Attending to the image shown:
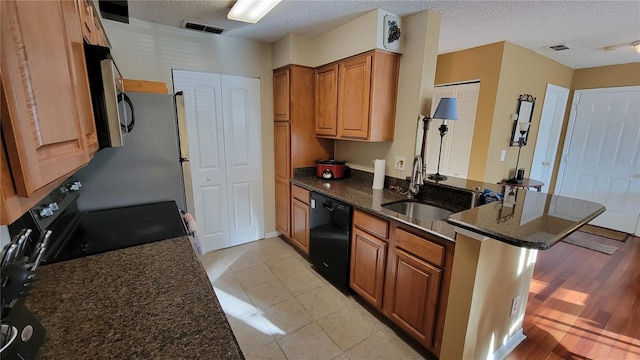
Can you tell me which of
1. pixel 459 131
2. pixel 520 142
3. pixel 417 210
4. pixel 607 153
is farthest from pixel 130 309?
pixel 607 153

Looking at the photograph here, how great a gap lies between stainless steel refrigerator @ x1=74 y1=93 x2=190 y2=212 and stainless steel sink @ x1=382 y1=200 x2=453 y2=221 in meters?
1.70

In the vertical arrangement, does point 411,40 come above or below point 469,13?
below

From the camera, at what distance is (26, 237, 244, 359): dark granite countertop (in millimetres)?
742

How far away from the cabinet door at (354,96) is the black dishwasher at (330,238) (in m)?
0.71

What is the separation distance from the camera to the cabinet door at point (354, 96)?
2.36 m

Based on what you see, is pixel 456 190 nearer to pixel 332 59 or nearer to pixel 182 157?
pixel 332 59

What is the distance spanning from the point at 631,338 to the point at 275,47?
4104mm

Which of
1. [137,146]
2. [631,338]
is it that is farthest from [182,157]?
[631,338]

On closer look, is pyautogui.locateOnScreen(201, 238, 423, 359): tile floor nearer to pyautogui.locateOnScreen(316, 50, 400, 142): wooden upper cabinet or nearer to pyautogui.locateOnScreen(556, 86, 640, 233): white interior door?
pyautogui.locateOnScreen(316, 50, 400, 142): wooden upper cabinet

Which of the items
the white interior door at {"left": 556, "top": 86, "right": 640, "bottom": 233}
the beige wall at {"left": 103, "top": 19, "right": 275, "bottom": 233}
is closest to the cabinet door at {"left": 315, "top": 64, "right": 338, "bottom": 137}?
the beige wall at {"left": 103, "top": 19, "right": 275, "bottom": 233}

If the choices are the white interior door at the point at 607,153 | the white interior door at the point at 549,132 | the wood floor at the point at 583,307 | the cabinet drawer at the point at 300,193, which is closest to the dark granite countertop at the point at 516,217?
the cabinet drawer at the point at 300,193

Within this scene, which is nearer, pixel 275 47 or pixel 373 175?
pixel 373 175

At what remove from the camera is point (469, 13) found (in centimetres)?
219

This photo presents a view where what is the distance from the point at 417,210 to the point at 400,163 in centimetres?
48
